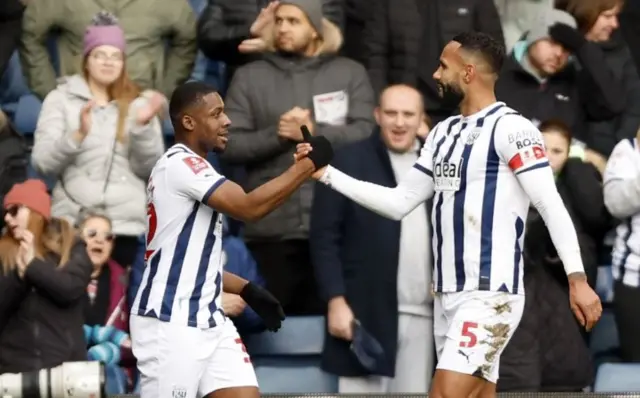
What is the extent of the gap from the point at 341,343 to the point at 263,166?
100 cm

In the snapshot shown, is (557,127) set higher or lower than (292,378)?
higher

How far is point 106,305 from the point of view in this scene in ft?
29.1

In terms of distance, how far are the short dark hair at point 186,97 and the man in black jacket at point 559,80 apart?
277 centimetres

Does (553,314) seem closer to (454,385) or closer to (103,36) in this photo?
(454,385)

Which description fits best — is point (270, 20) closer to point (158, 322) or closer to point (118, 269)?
point (118, 269)

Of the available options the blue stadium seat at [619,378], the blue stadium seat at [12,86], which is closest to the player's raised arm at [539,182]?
the blue stadium seat at [619,378]

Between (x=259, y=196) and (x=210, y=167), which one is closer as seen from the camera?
(x=259, y=196)

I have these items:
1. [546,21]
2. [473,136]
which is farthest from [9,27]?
[473,136]

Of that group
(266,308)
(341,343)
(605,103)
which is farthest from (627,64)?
(266,308)

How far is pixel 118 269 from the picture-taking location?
893 centimetres

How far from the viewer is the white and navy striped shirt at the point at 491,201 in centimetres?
682

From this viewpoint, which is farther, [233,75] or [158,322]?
[233,75]

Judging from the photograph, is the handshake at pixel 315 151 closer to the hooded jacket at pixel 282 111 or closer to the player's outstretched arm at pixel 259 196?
the player's outstretched arm at pixel 259 196

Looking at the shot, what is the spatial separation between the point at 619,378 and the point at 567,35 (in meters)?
1.80
